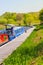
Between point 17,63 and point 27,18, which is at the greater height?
point 17,63

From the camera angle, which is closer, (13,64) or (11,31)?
(13,64)

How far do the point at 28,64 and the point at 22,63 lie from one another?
767 mm

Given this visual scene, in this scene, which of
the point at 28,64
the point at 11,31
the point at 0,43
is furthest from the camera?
the point at 11,31

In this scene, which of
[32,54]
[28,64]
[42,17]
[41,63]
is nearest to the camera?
[41,63]

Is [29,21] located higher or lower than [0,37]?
lower

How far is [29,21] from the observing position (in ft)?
582

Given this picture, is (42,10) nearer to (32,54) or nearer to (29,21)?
(29,21)

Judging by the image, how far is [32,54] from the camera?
21703 mm

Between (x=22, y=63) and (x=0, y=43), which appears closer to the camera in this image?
(x=22, y=63)

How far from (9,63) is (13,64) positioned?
0.68 m

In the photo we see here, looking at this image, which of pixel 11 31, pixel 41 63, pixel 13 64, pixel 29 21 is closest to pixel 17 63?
pixel 13 64

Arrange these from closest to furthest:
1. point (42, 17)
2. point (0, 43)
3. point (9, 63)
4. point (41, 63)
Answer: point (41, 63) → point (9, 63) → point (0, 43) → point (42, 17)

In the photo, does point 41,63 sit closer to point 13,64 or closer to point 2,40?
point 13,64

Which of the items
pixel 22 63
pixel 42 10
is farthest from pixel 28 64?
pixel 42 10
